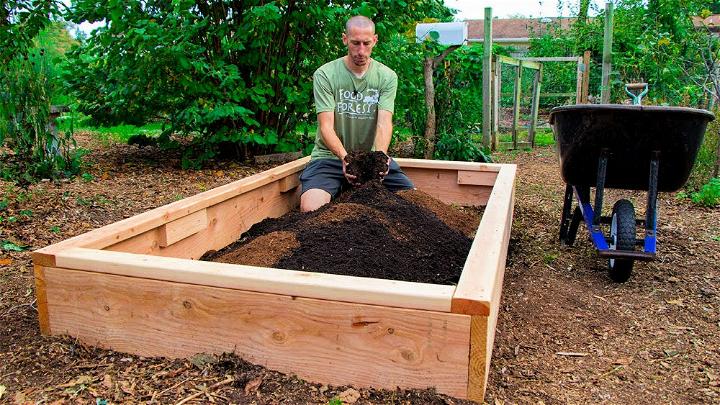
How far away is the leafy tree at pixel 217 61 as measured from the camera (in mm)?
5578

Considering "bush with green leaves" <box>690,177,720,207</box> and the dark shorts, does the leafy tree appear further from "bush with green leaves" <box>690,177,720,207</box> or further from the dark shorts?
"bush with green leaves" <box>690,177,720,207</box>

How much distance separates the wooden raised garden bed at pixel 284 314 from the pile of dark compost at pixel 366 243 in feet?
1.57

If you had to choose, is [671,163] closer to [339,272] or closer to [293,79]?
[339,272]

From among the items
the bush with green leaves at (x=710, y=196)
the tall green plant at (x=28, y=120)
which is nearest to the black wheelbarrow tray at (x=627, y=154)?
the bush with green leaves at (x=710, y=196)

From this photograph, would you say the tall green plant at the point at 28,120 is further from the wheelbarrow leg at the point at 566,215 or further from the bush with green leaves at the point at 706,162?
the bush with green leaves at the point at 706,162

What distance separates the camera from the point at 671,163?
3467mm

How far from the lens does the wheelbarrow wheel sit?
11.3 ft

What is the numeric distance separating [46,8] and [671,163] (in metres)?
5.49

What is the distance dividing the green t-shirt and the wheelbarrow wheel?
1637 mm

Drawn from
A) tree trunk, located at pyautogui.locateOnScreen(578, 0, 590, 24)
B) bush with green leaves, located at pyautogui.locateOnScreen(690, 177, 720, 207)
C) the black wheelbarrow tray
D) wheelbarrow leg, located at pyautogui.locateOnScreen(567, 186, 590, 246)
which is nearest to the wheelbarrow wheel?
the black wheelbarrow tray

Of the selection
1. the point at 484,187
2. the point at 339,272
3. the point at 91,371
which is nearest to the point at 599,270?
the point at 484,187

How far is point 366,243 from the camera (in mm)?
3039

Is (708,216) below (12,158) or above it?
below

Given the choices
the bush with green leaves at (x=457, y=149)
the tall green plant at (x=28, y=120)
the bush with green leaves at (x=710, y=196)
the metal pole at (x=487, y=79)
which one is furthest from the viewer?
the metal pole at (x=487, y=79)
